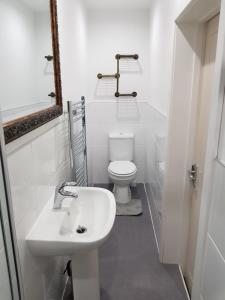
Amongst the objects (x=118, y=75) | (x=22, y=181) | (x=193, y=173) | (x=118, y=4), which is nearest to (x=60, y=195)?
(x=22, y=181)

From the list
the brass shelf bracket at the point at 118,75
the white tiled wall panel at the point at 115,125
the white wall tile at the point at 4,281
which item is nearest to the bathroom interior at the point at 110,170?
the white wall tile at the point at 4,281

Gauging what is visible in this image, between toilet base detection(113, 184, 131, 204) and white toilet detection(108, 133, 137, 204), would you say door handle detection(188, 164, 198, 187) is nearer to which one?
white toilet detection(108, 133, 137, 204)

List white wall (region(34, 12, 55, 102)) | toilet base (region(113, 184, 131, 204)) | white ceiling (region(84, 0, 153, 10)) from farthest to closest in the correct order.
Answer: toilet base (region(113, 184, 131, 204)) < white ceiling (region(84, 0, 153, 10)) < white wall (region(34, 12, 55, 102))

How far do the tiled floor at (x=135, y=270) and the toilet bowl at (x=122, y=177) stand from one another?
19.8 inches

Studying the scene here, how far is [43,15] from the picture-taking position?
1285mm

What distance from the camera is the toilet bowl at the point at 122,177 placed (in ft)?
9.00

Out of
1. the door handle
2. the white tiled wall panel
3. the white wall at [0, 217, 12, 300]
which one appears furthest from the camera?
the white tiled wall panel

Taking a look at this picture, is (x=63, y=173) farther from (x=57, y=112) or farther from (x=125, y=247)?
(x=125, y=247)

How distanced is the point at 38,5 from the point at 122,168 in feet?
A: 6.65

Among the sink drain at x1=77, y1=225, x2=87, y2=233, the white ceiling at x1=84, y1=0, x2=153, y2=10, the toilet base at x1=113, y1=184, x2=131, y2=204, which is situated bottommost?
the toilet base at x1=113, y1=184, x2=131, y2=204

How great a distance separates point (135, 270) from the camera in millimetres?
1906

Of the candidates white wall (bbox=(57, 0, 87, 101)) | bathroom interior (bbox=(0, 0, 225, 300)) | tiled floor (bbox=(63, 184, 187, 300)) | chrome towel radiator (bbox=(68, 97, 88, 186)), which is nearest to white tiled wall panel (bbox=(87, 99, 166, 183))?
bathroom interior (bbox=(0, 0, 225, 300))

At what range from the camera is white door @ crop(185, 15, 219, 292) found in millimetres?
1384

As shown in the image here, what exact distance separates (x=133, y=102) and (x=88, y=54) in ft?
2.98
